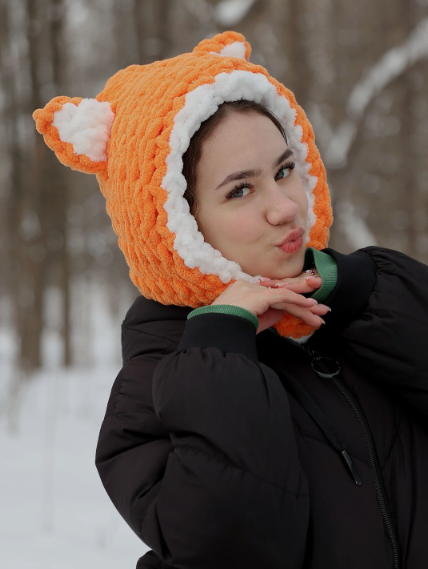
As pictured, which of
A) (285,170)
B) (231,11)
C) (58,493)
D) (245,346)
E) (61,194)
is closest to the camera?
(245,346)

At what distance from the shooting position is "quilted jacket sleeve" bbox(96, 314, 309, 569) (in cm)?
110

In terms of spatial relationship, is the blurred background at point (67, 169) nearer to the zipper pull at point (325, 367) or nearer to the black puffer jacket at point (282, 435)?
the black puffer jacket at point (282, 435)

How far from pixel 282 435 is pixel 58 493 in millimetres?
2665

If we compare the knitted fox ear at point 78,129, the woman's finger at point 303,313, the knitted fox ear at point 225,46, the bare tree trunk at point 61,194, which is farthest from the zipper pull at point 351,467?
the bare tree trunk at point 61,194

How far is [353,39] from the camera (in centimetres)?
1138

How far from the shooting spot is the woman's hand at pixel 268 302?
1311 mm

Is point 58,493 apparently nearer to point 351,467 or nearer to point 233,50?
point 351,467

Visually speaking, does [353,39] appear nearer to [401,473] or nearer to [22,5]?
[22,5]

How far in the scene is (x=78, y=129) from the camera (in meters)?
1.56

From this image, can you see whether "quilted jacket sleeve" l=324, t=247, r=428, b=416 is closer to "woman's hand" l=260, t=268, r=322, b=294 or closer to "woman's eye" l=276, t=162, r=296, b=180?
"woman's hand" l=260, t=268, r=322, b=294

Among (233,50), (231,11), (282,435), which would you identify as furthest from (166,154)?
(231,11)

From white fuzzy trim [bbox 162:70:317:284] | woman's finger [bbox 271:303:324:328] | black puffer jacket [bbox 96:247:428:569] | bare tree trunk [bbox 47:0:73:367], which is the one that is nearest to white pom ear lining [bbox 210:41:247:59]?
white fuzzy trim [bbox 162:70:317:284]

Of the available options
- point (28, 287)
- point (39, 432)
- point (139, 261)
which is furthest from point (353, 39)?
point (139, 261)

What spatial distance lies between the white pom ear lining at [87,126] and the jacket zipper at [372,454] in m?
0.69
